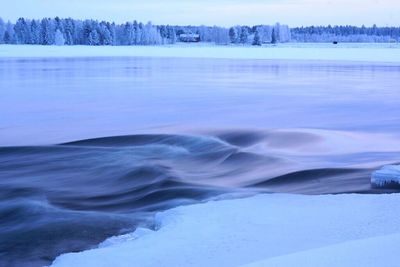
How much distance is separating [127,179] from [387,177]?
3.73 metres

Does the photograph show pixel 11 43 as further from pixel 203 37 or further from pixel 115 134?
pixel 115 134

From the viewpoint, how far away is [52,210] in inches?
294

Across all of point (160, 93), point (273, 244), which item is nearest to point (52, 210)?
point (273, 244)

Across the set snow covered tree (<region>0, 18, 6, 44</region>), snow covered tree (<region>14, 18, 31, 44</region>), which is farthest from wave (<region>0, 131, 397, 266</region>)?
snow covered tree (<region>0, 18, 6, 44</region>)

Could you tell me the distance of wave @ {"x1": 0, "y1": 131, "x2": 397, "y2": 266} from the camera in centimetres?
649

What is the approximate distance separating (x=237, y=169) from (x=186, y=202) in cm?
241

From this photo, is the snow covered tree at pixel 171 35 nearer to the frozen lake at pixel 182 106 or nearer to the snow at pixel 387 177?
the frozen lake at pixel 182 106

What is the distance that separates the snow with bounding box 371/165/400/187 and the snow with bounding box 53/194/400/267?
1176 mm

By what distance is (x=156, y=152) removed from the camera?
11.5 meters

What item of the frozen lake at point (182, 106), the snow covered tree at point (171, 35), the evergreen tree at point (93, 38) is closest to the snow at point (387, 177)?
the frozen lake at point (182, 106)

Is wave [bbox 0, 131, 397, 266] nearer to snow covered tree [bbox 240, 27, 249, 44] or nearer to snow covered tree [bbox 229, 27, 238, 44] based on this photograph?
snow covered tree [bbox 240, 27, 249, 44]

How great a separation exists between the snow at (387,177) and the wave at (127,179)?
17 centimetres

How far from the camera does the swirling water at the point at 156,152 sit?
7141 mm

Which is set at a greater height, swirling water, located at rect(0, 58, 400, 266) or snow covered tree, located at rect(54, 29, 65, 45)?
snow covered tree, located at rect(54, 29, 65, 45)
